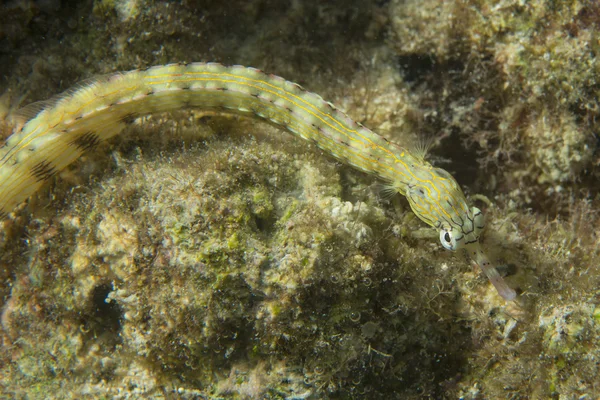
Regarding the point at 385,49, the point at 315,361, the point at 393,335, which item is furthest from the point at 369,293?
the point at 385,49

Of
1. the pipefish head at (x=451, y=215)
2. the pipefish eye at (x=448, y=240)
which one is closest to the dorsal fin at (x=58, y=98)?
the pipefish head at (x=451, y=215)

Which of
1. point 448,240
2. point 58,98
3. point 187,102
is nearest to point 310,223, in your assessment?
point 448,240

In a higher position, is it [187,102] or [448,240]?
[187,102]

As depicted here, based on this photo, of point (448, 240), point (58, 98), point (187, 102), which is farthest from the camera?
point (187, 102)

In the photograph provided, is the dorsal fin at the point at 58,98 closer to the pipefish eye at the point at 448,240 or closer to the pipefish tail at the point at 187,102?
the pipefish tail at the point at 187,102

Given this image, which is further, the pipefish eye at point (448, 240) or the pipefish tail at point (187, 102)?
the pipefish tail at point (187, 102)

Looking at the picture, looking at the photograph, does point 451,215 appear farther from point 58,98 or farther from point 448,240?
point 58,98
